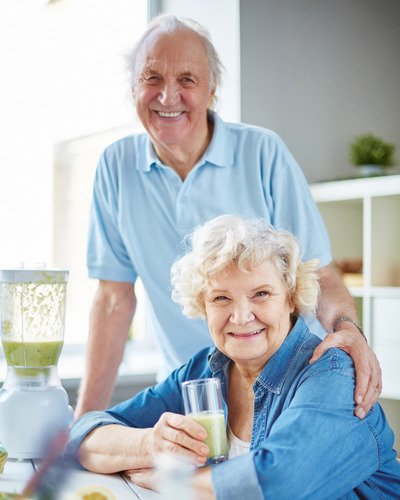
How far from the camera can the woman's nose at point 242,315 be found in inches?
62.2

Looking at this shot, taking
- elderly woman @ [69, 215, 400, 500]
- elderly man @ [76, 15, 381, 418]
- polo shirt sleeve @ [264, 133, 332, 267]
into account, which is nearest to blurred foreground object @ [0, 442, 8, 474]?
elderly woman @ [69, 215, 400, 500]

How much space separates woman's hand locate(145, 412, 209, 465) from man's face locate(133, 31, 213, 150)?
866 mm

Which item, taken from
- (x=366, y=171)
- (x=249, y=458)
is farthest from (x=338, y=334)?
(x=366, y=171)

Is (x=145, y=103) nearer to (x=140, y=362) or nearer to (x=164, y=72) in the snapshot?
(x=164, y=72)

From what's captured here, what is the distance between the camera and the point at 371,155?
374cm

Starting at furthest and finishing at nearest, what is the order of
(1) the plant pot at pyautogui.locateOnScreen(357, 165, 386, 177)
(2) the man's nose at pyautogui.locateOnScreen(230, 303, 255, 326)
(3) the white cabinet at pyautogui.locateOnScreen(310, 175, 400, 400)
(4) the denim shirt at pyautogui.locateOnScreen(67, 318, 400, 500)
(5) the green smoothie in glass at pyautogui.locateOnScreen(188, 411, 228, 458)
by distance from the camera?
(1) the plant pot at pyautogui.locateOnScreen(357, 165, 386, 177)
(3) the white cabinet at pyautogui.locateOnScreen(310, 175, 400, 400)
(2) the man's nose at pyautogui.locateOnScreen(230, 303, 255, 326)
(5) the green smoothie in glass at pyautogui.locateOnScreen(188, 411, 228, 458)
(4) the denim shirt at pyautogui.locateOnScreen(67, 318, 400, 500)

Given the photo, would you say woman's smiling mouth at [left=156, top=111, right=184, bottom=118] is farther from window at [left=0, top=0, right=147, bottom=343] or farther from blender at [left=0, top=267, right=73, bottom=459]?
window at [left=0, top=0, right=147, bottom=343]

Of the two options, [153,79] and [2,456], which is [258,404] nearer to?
[2,456]

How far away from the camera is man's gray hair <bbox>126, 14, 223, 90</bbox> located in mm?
2135

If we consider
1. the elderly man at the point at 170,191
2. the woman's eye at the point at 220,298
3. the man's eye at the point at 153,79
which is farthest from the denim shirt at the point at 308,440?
the man's eye at the point at 153,79

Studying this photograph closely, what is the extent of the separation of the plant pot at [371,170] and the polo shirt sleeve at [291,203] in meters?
1.56

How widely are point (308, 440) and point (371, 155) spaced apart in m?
2.52

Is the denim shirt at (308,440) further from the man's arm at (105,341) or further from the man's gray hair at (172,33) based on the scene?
the man's gray hair at (172,33)

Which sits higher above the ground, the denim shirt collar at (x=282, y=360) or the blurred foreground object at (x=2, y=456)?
the denim shirt collar at (x=282, y=360)
